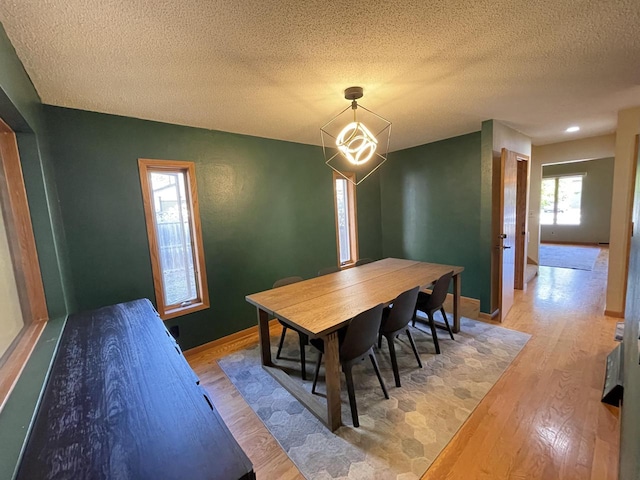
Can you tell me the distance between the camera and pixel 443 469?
1502mm

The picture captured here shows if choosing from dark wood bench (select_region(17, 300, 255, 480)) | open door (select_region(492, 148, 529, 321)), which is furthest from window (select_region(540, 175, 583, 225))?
dark wood bench (select_region(17, 300, 255, 480))

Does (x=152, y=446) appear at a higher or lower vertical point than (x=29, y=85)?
lower

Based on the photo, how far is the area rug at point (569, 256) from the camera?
18.9 ft

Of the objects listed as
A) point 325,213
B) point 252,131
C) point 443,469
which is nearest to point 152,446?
point 443,469

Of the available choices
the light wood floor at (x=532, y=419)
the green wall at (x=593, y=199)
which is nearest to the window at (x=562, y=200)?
the green wall at (x=593, y=199)

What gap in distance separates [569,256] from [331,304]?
24.9 ft

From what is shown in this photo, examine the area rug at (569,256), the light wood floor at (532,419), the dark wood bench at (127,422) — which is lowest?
the light wood floor at (532,419)

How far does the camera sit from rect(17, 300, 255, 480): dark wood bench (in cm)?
74

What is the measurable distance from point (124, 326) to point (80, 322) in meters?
0.35

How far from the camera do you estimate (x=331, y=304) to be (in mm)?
2062

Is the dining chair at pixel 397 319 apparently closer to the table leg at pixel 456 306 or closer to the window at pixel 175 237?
the table leg at pixel 456 306

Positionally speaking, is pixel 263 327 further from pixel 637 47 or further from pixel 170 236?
pixel 637 47

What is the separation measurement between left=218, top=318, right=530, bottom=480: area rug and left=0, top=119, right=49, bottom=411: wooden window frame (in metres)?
1.46

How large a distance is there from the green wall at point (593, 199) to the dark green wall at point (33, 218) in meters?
11.1
